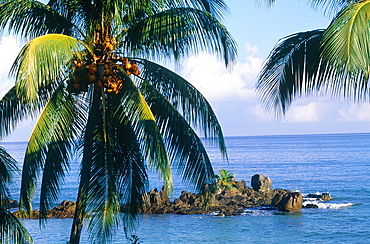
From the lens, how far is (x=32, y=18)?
1337cm

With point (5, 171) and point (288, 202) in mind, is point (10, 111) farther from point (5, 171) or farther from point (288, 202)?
point (288, 202)

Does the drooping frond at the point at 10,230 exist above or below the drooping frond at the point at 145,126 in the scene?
below

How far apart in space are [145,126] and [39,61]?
9.10 feet

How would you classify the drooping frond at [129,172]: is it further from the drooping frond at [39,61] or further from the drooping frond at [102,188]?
the drooping frond at [39,61]

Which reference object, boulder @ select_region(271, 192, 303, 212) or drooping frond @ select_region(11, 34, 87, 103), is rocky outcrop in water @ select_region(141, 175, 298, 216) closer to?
boulder @ select_region(271, 192, 303, 212)

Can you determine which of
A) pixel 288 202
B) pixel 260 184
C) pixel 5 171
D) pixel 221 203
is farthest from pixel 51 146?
pixel 260 184

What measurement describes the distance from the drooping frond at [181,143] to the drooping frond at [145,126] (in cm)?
71

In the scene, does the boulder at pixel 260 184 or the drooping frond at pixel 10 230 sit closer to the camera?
the drooping frond at pixel 10 230

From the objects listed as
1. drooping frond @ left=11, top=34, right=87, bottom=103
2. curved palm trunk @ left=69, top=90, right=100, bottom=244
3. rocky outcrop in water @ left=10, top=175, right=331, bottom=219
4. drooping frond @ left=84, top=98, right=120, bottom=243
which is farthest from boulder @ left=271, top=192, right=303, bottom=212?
drooping frond @ left=11, top=34, right=87, bottom=103

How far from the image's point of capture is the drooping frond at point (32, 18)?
12.8 meters

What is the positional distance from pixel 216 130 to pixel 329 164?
10278cm

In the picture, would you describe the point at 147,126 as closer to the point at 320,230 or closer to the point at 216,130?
the point at 216,130

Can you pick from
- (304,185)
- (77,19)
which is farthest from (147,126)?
(304,185)

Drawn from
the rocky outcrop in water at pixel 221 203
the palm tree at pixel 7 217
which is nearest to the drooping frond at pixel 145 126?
the palm tree at pixel 7 217
